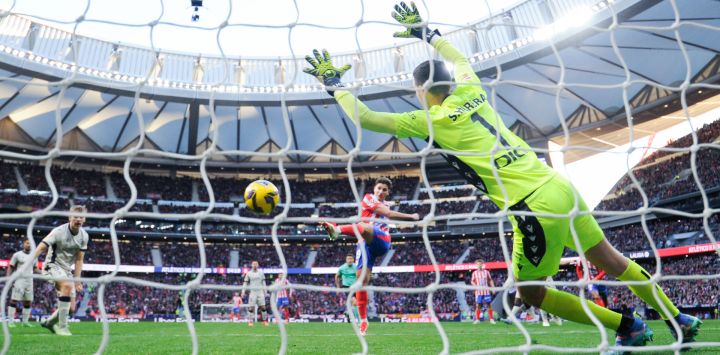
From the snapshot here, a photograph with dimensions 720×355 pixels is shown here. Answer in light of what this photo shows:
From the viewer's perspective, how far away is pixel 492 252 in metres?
32.9

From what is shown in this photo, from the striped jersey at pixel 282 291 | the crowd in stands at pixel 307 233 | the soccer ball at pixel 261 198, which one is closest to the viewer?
the striped jersey at pixel 282 291

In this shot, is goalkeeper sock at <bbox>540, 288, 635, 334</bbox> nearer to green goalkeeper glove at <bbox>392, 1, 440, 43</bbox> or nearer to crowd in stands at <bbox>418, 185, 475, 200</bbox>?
green goalkeeper glove at <bbox>392, 1, 440, 43</bbox>

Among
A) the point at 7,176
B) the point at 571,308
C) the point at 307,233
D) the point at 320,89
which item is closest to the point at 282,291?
the point at 320,89

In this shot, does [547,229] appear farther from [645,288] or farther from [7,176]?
[7,176]

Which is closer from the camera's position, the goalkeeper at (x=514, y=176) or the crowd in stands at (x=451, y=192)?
the goalkeeper at (x=514, y=176)

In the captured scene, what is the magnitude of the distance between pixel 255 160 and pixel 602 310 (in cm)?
3371

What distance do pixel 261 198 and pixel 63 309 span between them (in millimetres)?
3911

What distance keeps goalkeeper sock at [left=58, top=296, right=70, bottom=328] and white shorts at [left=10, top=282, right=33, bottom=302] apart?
2.79 metres

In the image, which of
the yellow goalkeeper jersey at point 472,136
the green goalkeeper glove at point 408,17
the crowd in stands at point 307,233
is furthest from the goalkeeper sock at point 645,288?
the crowd in stands at point 307,233

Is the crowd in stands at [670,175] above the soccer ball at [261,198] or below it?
above

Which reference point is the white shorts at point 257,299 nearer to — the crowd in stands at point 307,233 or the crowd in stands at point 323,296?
the crowd in stands at point 323,296

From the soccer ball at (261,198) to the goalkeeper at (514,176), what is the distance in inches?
88.0

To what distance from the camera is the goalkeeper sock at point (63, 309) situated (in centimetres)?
718

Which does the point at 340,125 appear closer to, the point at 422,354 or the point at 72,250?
the point at 72,250
